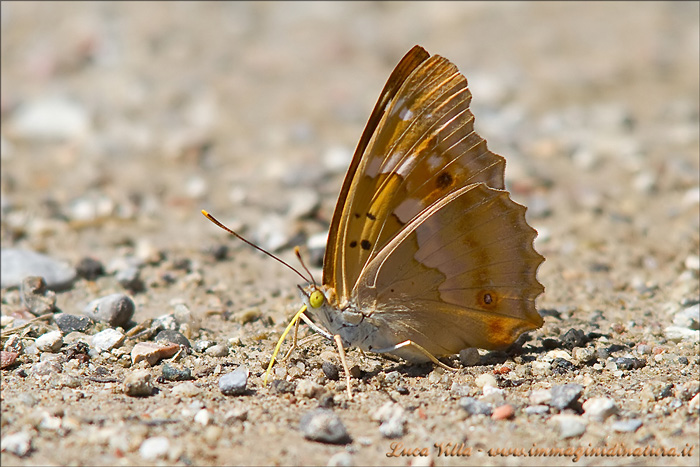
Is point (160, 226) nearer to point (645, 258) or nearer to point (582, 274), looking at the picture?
point (582, 274)

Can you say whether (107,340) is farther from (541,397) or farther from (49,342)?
(541,397)

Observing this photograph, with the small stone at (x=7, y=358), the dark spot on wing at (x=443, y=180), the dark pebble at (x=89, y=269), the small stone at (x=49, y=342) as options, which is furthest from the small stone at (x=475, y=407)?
the dark pebble at (x=89, y=269)

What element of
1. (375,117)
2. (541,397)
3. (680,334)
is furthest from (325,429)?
(680,334)

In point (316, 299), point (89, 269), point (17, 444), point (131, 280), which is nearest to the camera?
point (17, 444)

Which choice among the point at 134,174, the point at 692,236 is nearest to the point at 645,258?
the point at 692,236

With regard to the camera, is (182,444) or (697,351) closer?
(182,444)

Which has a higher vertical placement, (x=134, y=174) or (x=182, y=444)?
(x=134, y=174)
